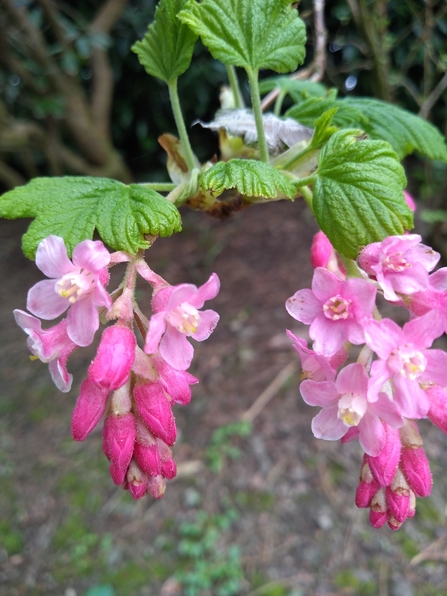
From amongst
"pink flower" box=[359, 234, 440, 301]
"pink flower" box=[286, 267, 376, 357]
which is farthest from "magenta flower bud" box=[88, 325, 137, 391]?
"pink flower" box=[359, 234, 440, 301]

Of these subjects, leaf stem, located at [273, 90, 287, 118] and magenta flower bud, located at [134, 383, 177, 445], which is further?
leaf stem, located at [273, 90, 287, 118]

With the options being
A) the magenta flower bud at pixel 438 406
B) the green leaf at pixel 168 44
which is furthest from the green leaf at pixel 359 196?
the green leaf at pixel 168 44

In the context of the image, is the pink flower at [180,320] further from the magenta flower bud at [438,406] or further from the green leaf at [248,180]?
the magenta flower bud at [438,406]

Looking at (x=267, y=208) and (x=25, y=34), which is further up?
(x=25, y=34)

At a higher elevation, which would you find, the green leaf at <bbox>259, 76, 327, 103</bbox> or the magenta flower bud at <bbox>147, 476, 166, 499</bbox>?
the green leaf at <bbox>259, 76, 327, 103</bbox>

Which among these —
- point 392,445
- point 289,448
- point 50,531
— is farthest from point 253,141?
point 50,531

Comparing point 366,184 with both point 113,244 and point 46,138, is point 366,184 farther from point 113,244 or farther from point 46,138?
point 46,138

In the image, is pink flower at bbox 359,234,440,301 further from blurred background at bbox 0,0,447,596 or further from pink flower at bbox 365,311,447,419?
blurred background at bbox 0,0,447,596
